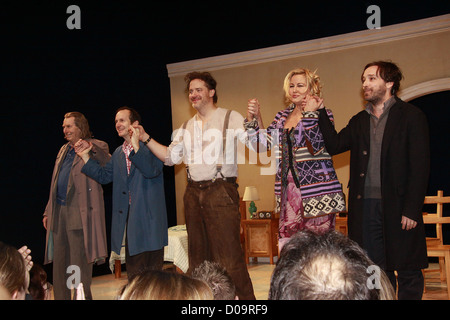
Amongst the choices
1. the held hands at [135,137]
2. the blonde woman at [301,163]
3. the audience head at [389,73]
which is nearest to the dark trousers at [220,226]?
the blonde woman at [301,163]

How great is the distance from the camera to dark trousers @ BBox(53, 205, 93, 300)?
158 inches

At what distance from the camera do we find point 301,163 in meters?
3.12

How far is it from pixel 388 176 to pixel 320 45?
16.0 feet

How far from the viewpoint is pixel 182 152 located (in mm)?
3648

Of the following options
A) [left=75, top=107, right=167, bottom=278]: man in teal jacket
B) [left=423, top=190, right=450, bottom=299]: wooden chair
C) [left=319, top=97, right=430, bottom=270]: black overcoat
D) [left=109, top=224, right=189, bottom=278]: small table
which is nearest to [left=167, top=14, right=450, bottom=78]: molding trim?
[left=423, top=190, right=450, bottom=299]: wooden chair

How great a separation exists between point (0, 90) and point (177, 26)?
11.6 ft

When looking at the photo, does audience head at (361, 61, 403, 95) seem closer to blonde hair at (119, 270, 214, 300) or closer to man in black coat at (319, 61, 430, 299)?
man in black coat at (319, 61, 430, 299)

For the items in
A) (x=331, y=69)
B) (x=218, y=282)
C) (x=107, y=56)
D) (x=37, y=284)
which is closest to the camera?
(x=218, y=282)

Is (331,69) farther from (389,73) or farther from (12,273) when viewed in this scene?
(12,273)

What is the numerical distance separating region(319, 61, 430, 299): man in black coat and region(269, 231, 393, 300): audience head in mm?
1986

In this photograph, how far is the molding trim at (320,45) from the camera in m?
6.77

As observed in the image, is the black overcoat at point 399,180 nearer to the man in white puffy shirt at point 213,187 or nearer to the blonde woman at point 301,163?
the blonde woman at point 301,163

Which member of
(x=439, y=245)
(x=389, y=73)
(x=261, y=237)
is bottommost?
(x=261, y=237)

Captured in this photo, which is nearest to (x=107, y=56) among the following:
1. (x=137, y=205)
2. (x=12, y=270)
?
(x=137, y=205)
